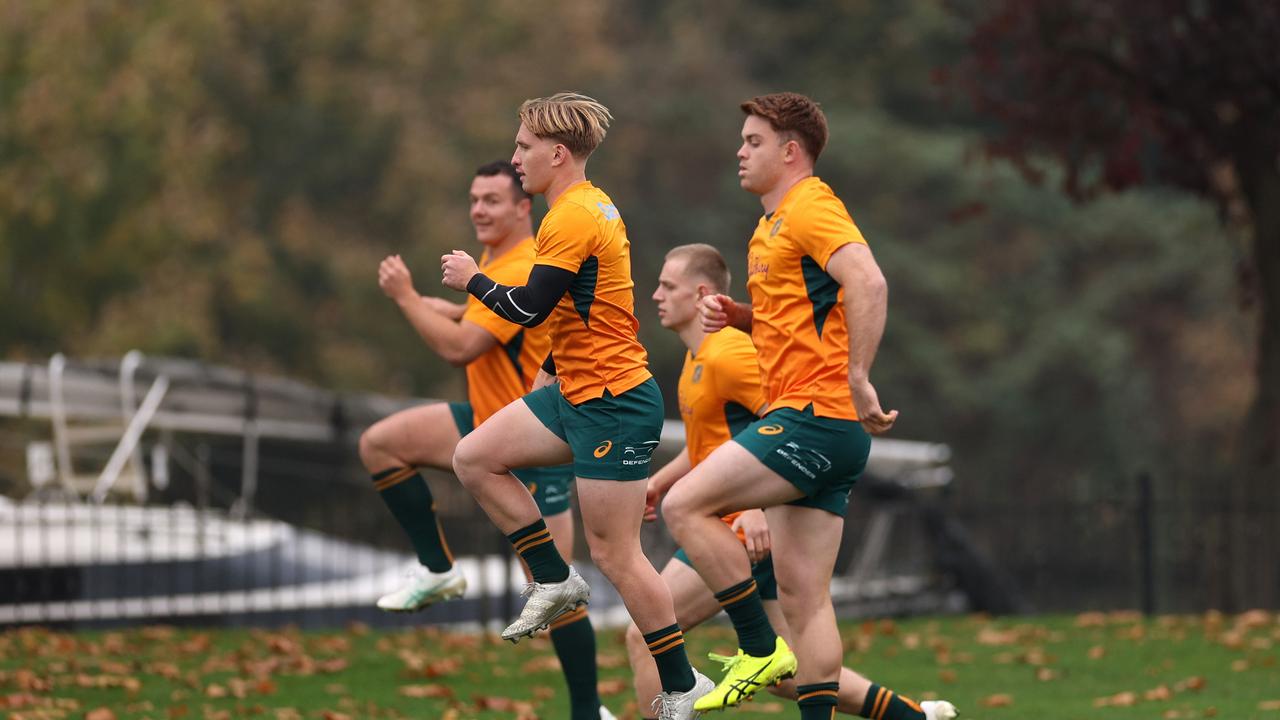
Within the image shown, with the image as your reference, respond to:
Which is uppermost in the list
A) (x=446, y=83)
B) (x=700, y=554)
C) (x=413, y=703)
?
(x=446, y=83)

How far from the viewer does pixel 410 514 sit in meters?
8.45

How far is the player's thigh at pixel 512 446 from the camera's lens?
688 cm

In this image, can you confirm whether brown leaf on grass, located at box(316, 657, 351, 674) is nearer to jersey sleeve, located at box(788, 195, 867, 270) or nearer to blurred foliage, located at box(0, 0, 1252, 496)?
jersey sleeve, located at box(788, 195, 867, 270)

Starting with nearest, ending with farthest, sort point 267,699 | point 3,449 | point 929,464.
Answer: point 267,699
point 929,464
point 3,449

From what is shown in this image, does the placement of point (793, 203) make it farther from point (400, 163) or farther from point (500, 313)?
point (400, 163)

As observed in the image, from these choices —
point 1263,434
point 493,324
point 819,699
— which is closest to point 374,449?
point 493,324

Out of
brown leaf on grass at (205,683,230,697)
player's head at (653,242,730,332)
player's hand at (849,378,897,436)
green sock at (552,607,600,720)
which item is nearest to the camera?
→ player's hand at (849,378,897,436)

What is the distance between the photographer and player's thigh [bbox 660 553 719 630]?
7.41 meters

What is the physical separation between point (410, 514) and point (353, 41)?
2561cm

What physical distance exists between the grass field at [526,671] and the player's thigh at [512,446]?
2482mm

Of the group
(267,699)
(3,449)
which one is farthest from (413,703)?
(3,449)

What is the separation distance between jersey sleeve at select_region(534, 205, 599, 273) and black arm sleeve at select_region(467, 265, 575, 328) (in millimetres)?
38

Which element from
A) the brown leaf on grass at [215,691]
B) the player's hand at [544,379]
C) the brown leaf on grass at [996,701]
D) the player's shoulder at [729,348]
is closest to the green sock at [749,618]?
the player's shoulder at [729,348]

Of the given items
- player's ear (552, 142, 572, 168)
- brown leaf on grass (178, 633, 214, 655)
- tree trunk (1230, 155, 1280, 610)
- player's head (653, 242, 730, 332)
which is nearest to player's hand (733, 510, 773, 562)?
player's head (653, 242, 730, 332)
